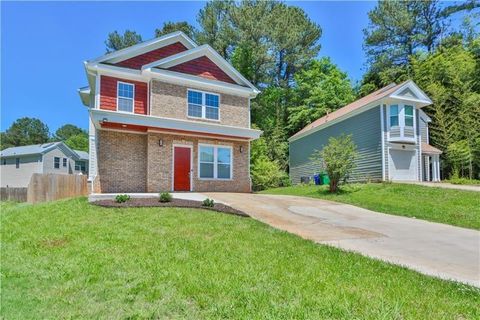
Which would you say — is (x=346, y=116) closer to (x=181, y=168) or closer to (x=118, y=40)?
(x=181, y=168)

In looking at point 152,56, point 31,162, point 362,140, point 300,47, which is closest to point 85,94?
point 152,56

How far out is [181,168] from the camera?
53.9 ft

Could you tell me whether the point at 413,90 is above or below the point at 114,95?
above

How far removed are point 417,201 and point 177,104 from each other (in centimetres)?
1183

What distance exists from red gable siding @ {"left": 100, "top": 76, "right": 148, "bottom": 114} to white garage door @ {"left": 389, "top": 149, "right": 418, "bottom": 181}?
575 inches

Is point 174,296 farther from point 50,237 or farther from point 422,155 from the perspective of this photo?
point 422,155

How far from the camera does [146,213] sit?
30.3 feet

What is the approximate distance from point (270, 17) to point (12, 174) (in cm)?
3260

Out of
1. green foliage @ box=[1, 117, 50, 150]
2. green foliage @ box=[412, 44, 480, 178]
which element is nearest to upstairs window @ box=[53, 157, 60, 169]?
green foliage @ box=[412, 44, 480, 178]

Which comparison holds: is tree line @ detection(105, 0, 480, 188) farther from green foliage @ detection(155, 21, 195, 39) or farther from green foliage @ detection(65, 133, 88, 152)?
green foliage @ detection(65, 133, 88, 152)

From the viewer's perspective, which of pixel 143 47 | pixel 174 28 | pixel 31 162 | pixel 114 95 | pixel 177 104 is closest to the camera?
pixel 114 95

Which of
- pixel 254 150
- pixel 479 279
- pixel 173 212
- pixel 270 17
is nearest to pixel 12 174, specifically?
pixel 254 150

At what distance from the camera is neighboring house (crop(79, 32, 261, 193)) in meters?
15.1

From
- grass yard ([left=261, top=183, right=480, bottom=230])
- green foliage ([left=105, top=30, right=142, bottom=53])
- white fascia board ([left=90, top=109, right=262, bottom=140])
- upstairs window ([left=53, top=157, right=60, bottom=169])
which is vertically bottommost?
grass yard ([left=261, top=183, right=480, bottom=230])
